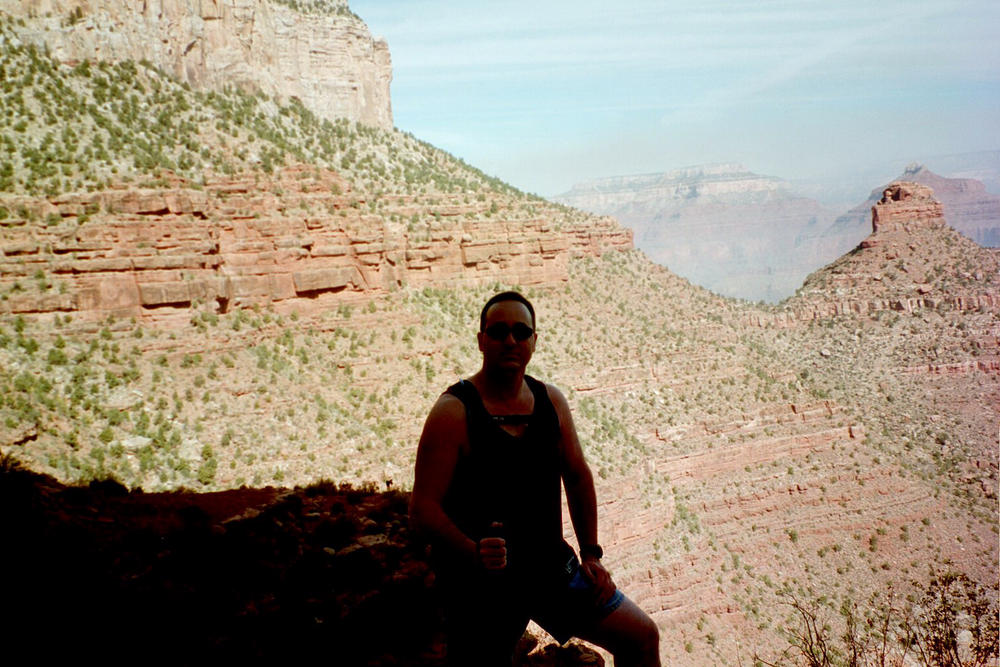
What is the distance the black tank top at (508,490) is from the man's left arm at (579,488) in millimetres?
185

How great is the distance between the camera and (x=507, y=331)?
14.8ft

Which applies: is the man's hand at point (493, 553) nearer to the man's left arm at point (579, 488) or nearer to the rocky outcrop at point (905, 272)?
the man's left arm at point (579, 488)

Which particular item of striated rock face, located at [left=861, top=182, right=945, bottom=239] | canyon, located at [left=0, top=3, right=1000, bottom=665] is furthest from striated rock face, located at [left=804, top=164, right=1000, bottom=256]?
canyon, located at [left=0, top=3, right=1000, bottom=665]

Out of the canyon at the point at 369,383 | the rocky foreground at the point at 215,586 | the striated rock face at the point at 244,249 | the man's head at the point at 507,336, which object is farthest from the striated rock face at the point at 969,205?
the man's head at the point at 507,336

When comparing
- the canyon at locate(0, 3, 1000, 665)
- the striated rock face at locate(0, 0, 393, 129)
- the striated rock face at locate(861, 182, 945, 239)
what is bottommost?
the canyon at locate(0, 3, 1000, 665)

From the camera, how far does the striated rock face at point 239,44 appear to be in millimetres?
29812

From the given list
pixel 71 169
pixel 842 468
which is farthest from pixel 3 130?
pixel 842 468

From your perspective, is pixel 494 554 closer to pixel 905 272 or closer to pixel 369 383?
pixel 369 383

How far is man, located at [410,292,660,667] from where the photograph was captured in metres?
4.23

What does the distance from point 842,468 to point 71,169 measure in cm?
3263

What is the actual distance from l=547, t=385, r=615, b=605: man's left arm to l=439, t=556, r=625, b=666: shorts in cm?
11

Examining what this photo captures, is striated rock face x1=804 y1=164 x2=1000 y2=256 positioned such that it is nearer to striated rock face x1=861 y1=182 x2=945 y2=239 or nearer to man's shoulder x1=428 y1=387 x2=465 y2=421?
striated rock face x1=861 y1=182 x2=945 y2=239

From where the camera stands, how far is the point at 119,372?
21.0 m

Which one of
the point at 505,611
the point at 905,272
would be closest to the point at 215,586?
the point at 505,611
